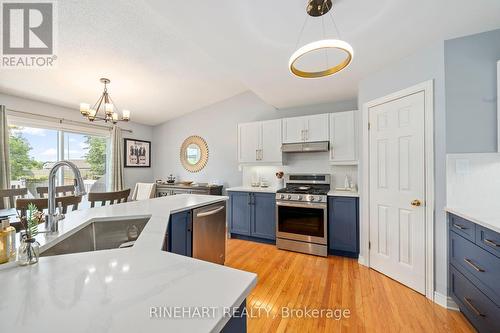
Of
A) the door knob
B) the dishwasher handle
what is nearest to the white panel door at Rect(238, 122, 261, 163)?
the dishwasher handle

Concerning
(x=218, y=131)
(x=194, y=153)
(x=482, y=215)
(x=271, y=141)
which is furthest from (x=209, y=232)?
(x=194, y=153)

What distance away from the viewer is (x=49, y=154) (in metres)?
3.51

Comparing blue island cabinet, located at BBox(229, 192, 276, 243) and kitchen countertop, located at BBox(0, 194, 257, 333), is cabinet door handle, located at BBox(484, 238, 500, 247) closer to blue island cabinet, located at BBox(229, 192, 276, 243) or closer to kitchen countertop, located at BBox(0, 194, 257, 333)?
kitchen countertop, located at BBox(0, 194, 257, 333)

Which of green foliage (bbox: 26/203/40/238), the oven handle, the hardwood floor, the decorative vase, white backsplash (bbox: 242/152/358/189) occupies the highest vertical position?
white backsplash (bbox: 242/152/358/189)

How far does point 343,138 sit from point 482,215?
178cm

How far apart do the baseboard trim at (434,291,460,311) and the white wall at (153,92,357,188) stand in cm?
286

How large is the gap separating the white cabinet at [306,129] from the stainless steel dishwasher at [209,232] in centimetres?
182

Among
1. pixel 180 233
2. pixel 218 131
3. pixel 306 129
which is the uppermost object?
pixel 218 131

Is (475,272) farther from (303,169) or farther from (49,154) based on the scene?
(49,154)

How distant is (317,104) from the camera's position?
12.2ft

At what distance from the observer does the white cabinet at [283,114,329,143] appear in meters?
3.28

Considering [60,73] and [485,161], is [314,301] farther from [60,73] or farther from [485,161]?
[60,73]

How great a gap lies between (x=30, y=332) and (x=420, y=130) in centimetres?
281

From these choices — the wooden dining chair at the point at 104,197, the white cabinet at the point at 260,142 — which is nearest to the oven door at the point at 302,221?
the white cabinet at the point at 260,142
